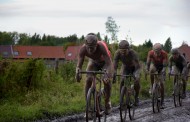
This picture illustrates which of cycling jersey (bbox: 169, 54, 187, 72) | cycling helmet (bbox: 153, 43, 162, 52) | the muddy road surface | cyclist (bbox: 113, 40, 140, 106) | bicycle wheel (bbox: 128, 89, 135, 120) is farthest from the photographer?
cycling jersey (bbox: 169, 54, 187, 72)

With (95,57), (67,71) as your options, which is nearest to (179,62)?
(67,71)

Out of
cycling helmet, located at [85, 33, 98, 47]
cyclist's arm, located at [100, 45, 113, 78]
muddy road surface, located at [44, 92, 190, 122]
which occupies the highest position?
cycling helmet, located at [85, 33, 98, 47]

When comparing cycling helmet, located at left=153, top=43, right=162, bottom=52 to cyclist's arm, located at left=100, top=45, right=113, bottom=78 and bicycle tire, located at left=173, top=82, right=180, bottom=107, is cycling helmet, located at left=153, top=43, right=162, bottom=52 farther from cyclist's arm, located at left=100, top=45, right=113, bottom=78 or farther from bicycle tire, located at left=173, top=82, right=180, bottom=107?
cyclist's arm, located at left=100, top=45, right=113, bottom=78

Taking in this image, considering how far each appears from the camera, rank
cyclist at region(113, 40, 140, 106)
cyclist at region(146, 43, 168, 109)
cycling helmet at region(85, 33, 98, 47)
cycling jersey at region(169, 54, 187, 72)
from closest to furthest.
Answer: cycling helmet at region(85, 33, 98, 47)
cyclist at region(113, 40, 140, 106)
cyclist at region(146, 43, 168, 109)
cycling jersey at region(169, 54, 187, 72)

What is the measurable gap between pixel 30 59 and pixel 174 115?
18.8 ft

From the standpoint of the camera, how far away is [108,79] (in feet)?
31.6

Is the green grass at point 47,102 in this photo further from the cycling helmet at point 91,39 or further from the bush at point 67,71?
the cycling helmet at point 91,39

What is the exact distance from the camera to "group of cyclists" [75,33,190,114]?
9.62 metres

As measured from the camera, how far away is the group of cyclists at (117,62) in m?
9.62

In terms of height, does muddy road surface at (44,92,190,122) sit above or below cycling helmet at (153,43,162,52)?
below

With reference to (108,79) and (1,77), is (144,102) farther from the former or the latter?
(108,79)

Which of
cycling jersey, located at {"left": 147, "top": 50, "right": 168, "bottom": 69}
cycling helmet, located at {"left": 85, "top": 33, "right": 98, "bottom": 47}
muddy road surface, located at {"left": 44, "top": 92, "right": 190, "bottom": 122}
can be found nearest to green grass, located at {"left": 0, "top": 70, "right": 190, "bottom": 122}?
muddy road surface, located at {"left": 44, "top": 92, "right": 190, "bottom": 122}

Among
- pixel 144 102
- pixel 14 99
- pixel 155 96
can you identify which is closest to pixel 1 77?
pixel 14 99

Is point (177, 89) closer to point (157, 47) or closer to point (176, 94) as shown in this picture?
point (176, 94)
